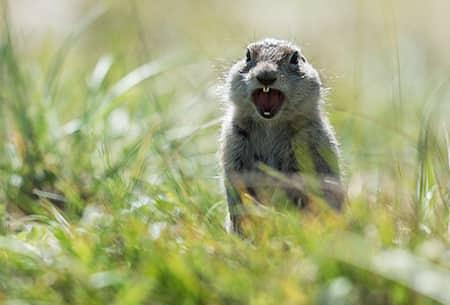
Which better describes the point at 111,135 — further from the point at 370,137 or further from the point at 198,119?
the point at 370,137

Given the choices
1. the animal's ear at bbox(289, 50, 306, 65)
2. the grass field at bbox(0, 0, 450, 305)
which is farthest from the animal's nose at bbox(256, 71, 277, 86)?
the grass field at bbox(0, 0, 450, 305)

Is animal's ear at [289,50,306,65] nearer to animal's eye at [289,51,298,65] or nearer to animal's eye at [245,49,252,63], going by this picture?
animal's eye at [289,51,298,65]

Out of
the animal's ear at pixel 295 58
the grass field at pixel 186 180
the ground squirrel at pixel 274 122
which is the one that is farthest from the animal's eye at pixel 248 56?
the grass field at pixel 186 180

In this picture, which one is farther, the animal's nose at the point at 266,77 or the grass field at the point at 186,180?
the animal's nose at the point at 266,77

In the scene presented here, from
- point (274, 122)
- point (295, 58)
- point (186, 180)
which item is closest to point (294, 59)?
point (295, 58)

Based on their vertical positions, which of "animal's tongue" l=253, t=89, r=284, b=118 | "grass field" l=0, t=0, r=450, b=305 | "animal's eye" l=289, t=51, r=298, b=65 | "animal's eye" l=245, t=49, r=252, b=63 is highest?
"animal's eye" l=245, t=49, r=252, b=63

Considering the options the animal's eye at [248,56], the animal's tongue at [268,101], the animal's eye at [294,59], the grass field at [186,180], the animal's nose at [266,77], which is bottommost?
the grass field at [186,180]

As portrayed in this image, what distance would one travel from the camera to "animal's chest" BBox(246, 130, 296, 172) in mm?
5801

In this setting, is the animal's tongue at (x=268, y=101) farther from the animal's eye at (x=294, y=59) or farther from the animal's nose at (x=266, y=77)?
the animal's eye at (x=294, y=59)

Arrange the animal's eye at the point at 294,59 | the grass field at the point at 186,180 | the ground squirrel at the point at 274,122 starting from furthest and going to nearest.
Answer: the animal's eye at the point at 294,59 → the ground squirrel at the point at 274,122 → the grass field at the point at 186,180

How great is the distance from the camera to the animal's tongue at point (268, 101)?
5.75m

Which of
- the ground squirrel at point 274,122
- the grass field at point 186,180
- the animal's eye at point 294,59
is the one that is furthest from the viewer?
the animal's eye at point 294,59

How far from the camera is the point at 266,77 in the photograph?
227 inches

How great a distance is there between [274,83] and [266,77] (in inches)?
2.5
